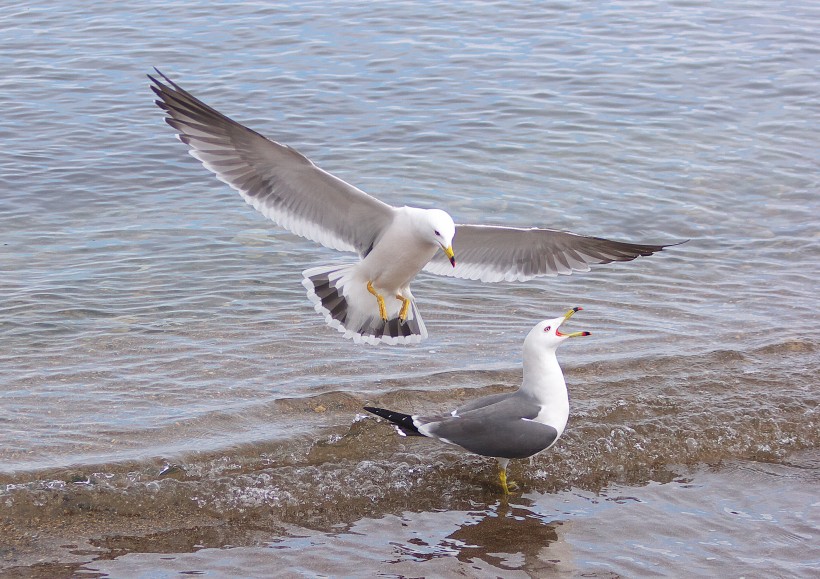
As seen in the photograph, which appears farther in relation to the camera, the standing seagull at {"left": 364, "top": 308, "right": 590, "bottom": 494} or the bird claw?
the bird claw

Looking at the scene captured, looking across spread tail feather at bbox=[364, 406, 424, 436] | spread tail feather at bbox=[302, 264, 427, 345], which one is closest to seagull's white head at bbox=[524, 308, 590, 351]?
spread tail feather at bbox=[364, 406, 424, 436]

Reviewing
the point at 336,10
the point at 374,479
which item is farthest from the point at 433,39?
the point at 374,479

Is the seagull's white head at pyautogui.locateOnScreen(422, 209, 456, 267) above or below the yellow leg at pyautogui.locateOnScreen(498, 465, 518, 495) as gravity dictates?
above

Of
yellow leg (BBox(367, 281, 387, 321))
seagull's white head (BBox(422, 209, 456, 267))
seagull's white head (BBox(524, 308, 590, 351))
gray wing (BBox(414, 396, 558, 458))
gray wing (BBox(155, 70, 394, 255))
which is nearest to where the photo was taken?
gray wing (BBox(414, 396, 558, 458))

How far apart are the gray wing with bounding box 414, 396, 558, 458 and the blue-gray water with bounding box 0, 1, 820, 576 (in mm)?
306

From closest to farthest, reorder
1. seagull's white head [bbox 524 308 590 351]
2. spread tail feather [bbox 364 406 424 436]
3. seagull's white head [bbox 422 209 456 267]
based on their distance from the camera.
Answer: spread tail feather [bbox 364 406 424 436]
seagull's white head [bbox 524 308 590 351]
seagull's white head [bbox 422 209 456 267]

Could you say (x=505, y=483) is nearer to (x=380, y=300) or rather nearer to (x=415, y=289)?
(x=380, y=300)

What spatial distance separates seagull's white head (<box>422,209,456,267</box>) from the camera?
662cm

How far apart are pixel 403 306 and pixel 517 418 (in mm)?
1896

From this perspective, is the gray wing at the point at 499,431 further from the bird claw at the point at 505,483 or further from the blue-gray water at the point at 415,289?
the blue-gray water at the point at 415,289

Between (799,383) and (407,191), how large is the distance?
5.03 meters

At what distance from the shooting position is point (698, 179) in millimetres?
11906

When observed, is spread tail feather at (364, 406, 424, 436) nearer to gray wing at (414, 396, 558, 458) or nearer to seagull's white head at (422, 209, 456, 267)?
gray wing at (414, 396, 558, 458)

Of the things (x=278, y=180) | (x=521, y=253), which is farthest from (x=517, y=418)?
(x=278, y=180)
